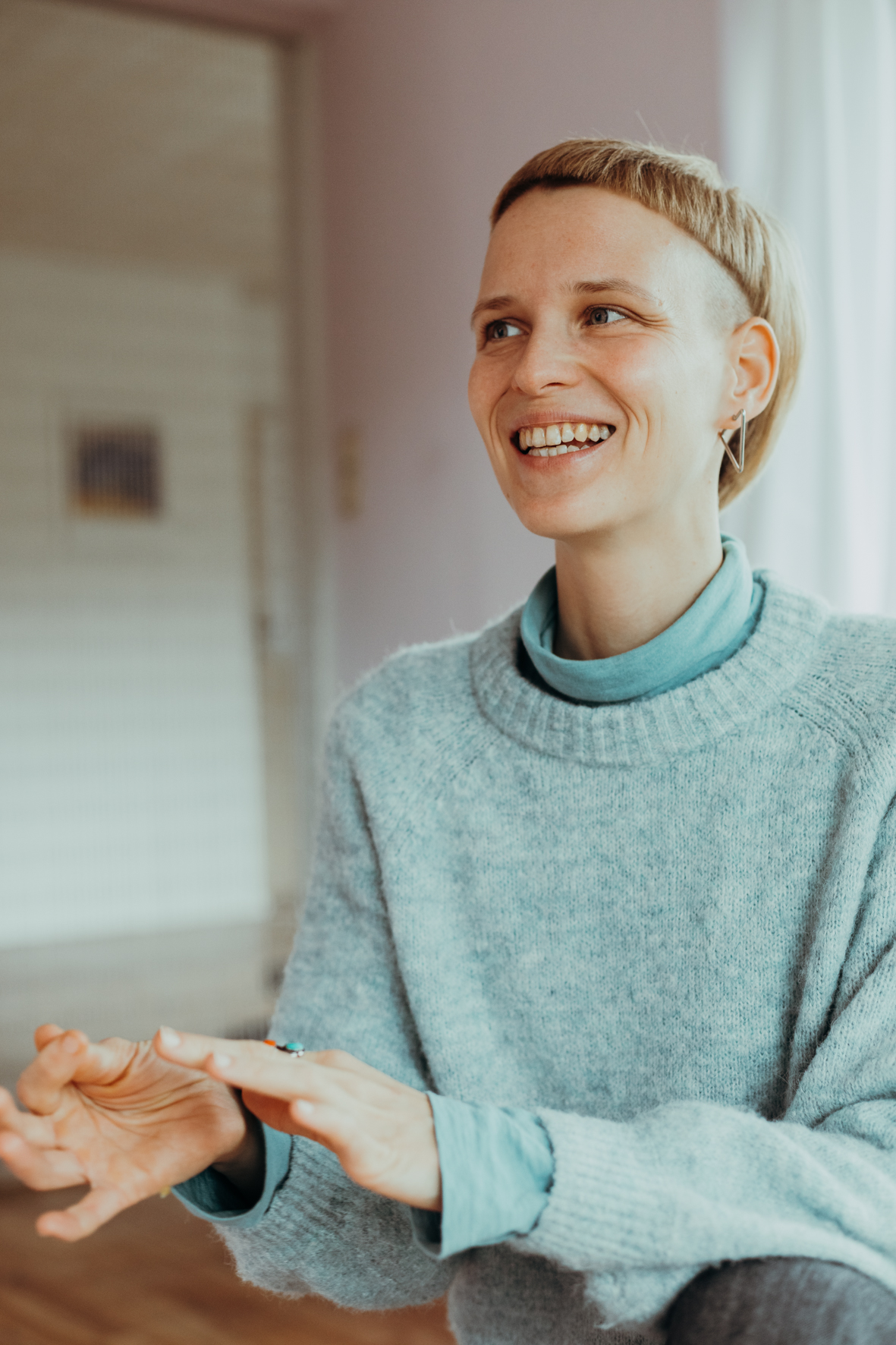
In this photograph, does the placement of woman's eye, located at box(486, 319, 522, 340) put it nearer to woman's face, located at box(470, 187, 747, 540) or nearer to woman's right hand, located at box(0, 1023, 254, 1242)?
woman's face, located at box(470, 187, 747, 540)

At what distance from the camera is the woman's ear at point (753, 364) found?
1.20 metres

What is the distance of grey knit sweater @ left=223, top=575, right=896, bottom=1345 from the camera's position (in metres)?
1.04

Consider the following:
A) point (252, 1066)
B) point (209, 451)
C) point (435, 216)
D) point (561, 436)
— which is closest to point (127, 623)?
point (209, 451)

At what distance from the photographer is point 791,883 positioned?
1.09 meters

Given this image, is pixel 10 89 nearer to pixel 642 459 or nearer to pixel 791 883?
pixel 642 459

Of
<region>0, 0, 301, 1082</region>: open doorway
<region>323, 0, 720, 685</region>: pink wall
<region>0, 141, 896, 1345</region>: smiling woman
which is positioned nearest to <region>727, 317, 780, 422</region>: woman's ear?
<region>0, 141, 896, 1345</region>: smiling woman

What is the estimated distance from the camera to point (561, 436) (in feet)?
3.81

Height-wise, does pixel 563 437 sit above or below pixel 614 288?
below

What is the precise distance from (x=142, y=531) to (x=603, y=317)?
6.85 feet

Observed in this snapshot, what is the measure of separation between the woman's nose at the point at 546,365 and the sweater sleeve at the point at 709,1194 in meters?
0.58

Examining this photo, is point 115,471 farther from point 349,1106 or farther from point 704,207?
point 349,1106

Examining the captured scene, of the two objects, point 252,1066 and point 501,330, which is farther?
point 501,330

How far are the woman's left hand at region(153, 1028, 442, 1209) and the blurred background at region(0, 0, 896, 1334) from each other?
1.68 metres

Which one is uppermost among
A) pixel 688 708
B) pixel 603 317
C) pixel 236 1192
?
pixel 603 317
